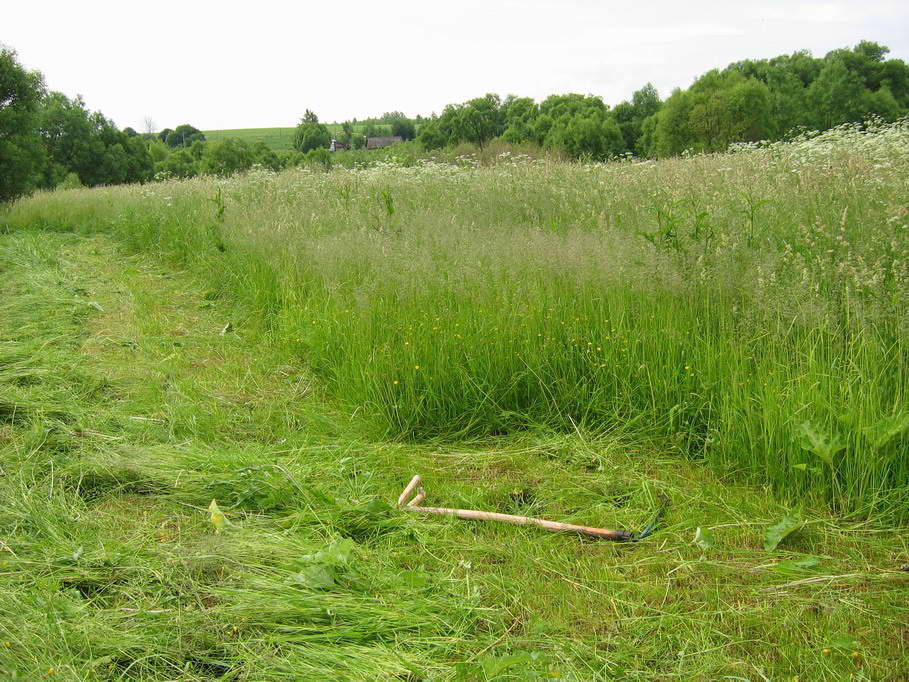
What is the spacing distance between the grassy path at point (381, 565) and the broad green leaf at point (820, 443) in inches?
10.8

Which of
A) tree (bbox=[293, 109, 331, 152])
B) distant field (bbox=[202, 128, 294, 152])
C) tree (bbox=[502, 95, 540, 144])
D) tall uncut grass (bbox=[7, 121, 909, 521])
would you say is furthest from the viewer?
distant field (bbox=[202, 128, 294, 152])

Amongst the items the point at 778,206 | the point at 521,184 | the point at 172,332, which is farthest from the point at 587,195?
A: the point at 172,332

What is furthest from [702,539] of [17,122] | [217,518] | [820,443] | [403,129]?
[403,129]

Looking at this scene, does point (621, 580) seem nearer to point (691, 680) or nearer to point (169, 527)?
point (691, 680)

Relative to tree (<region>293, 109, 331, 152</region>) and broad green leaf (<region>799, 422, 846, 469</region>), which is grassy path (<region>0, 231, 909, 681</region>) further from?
tree (<region>293, 109, 331, 152</region>)

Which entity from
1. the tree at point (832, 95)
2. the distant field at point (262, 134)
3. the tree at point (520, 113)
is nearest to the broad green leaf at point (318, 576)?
the tree at point (832, 95)

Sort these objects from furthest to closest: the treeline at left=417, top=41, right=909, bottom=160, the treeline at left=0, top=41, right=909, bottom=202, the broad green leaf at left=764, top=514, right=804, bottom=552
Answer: the treeline at left=417, top=41, right=909, bottom=160 < the treeline at left=0, top=41, right=909, bottom=202 < the broad green leaf at left=764, top=514, right=804, bottom=552

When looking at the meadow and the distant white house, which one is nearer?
the meadow

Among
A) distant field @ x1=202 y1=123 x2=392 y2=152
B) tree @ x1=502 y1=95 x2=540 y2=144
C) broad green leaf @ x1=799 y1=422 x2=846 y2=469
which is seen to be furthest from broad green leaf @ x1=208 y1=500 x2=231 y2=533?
distant field @ x1=202 y1=123 x2=392 y2=152

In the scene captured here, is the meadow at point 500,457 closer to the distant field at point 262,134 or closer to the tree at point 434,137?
the tree at point 434,137

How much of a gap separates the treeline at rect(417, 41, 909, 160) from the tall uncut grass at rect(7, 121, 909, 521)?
54.8 ft

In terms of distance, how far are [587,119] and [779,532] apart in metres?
44.9

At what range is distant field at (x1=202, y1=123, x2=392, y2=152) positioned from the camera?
109000 mm

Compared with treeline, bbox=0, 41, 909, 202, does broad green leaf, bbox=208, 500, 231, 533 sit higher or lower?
lower
